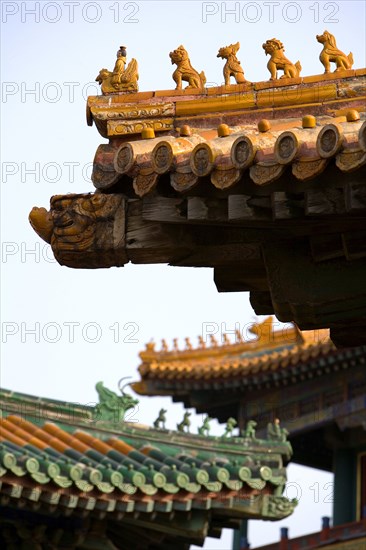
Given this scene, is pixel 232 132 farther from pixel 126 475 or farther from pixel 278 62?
pixel 126 475

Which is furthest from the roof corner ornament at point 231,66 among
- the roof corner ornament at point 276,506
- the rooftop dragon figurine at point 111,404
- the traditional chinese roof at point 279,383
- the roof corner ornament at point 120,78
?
the traditional chinese roof at point 279,383

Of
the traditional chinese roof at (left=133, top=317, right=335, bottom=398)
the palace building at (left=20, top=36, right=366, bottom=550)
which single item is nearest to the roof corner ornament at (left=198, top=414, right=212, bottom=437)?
the palace building at (left=20, top=36, right=366, bottom=550)

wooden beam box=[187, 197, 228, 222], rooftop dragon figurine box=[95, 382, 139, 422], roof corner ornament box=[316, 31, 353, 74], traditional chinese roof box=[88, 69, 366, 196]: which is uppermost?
rooftop dragon figurine box=[95, 382, 139, 422]

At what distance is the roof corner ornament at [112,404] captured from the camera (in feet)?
58.9

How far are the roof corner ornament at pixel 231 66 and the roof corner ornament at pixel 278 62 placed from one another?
6.1 inches

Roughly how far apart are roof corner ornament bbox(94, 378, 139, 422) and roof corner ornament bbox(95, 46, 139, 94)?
28.5 feet

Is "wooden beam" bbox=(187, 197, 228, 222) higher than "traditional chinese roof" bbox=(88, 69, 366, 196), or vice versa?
"traditional chinese roof" bbox=(88, 69, 366, 196)

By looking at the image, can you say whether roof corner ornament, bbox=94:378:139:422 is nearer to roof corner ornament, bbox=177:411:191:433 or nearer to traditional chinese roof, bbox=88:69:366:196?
roof corner ornament, bbox=177:411:191:433

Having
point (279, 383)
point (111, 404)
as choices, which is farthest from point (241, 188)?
point (279, 383)

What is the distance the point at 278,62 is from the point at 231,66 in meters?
0.25

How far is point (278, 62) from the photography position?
30.1 feet

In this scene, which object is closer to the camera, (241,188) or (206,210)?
(241,188)

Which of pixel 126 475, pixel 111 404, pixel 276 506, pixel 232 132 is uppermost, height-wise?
pixel 111 404

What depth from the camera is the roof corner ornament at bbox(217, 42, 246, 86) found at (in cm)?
925
